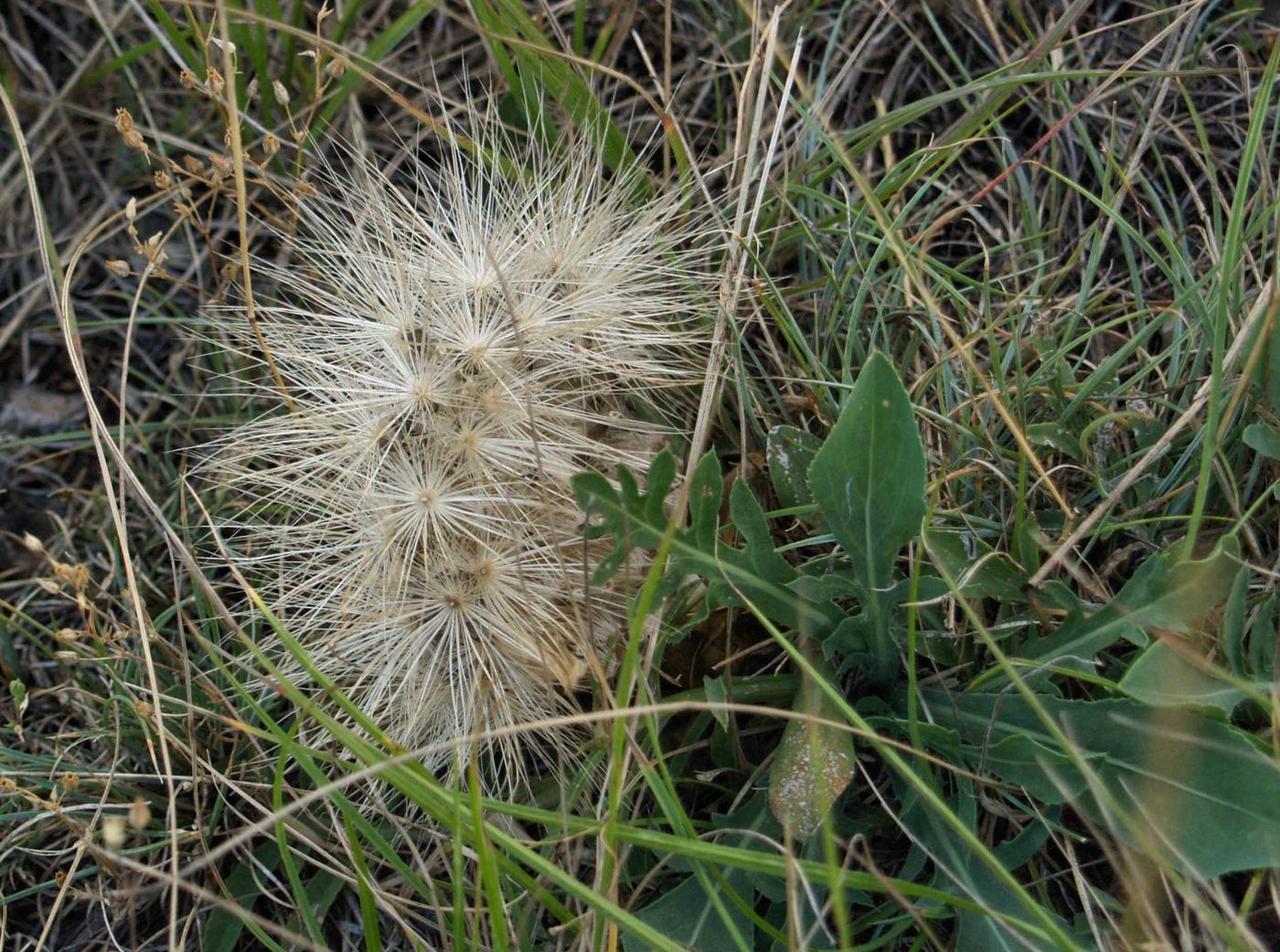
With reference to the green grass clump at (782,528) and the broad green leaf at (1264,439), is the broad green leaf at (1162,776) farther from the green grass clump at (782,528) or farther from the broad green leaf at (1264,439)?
the broad green leaf at (1264,439)

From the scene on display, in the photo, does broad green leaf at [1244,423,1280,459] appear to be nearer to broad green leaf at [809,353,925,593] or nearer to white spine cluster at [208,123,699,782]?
broad green leaf at [809,353,925,593]

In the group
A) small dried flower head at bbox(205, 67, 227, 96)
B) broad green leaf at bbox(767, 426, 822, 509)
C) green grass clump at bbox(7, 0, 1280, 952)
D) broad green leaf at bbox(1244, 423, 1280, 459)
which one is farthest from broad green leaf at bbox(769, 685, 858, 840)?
small dried flower head at bbox(205, 67, 227, 96)

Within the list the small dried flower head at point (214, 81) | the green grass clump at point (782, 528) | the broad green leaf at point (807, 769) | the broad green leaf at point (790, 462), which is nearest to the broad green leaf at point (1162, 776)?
the green grass clump at point (782, 528)

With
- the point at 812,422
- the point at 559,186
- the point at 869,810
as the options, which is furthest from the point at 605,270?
the point at 869,810

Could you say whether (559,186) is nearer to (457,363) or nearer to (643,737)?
(457,363)

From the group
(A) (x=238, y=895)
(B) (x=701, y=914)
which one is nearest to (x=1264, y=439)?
(B) (x=701, y=914)
